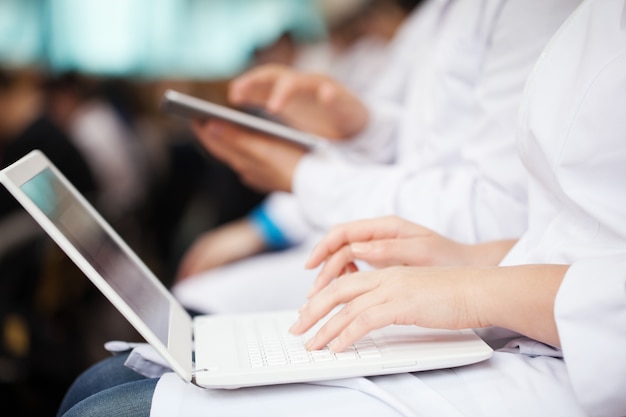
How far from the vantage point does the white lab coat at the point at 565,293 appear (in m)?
0.74

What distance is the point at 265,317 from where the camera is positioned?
38.8 inches

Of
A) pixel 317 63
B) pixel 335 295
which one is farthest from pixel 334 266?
pixel 317 63

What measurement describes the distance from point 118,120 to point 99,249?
377 cm

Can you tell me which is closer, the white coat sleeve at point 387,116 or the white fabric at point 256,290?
the white fabric at point 256,290

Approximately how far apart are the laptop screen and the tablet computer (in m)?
0.29

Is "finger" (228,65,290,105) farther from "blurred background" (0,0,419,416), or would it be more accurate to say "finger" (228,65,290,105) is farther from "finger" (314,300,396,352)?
"blurred background" (0,0,419,416)

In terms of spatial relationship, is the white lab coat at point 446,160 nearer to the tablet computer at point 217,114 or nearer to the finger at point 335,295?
the tablet computer at point 217,114

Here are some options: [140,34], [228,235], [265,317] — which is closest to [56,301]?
[228,235]

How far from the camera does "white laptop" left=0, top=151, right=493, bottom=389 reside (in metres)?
0.75

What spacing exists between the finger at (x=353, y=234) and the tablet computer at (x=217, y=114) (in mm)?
380

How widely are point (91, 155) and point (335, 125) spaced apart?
9.15 ft

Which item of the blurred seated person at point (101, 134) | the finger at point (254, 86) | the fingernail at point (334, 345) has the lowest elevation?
the blurred seated person at point (101, 134)

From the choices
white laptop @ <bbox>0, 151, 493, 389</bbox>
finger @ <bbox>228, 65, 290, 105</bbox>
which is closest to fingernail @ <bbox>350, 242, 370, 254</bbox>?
white laptop @ <bbox>0, 151, 493, 389</bbox>

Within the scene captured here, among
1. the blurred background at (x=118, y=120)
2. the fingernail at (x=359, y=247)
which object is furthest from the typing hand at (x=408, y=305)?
the blurred background at (x=118, y=120)
